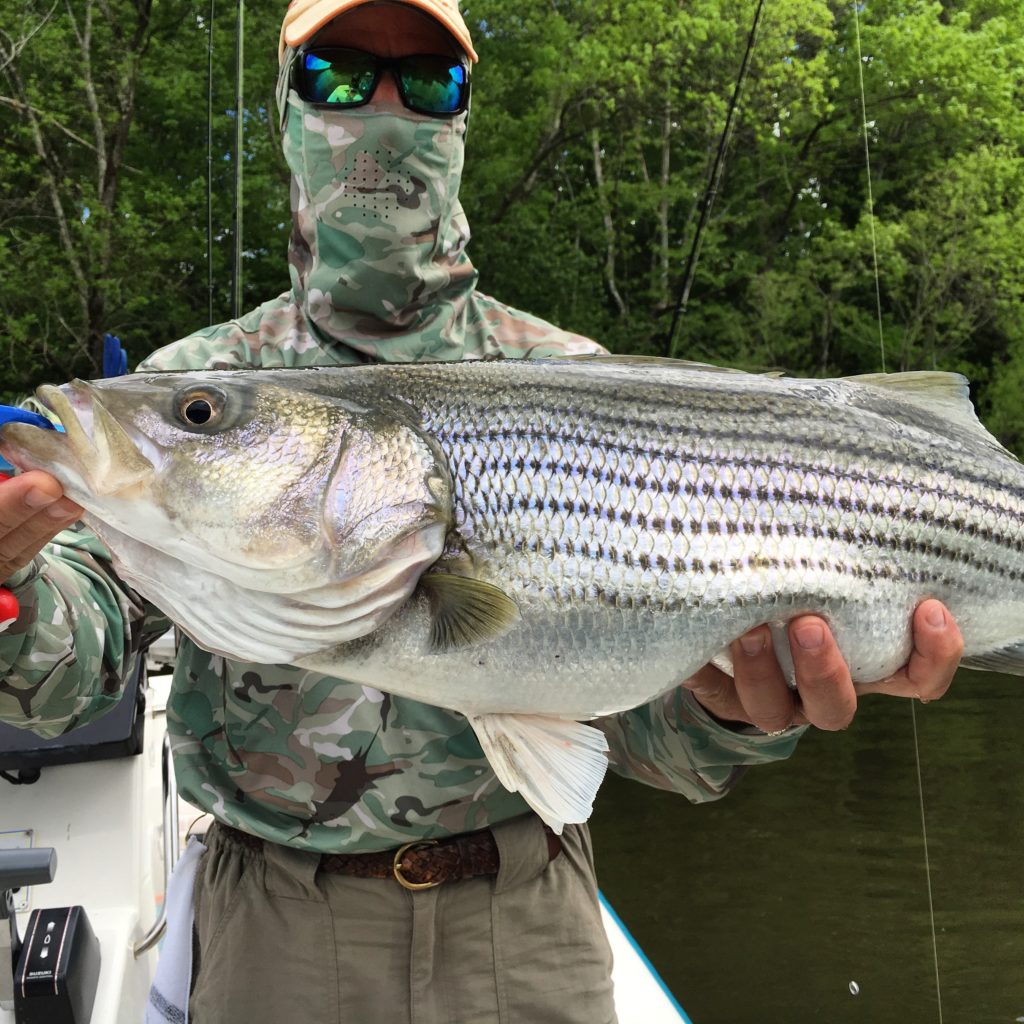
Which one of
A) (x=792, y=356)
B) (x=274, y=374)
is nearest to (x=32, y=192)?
(x=792, y=356)

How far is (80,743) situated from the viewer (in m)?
3.53

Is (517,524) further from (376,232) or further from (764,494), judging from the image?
(376,232)

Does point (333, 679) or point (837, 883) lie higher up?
point (333, 679)

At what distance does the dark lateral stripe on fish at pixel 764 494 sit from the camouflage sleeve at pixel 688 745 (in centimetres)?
55

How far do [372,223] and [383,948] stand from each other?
1.77 meters

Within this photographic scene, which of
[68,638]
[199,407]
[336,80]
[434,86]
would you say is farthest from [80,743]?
[434,86]

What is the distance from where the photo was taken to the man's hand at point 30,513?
162 centimetres

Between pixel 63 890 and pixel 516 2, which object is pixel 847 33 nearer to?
pixel 516 2

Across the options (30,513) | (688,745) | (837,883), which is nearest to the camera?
(30,513)

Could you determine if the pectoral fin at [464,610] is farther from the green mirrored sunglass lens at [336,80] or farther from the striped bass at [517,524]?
the green mirrored sunglass lens at [336,80]

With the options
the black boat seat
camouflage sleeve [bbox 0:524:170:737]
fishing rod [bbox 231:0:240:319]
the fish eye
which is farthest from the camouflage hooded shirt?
fishing rod [bbox 231:0:240:319]

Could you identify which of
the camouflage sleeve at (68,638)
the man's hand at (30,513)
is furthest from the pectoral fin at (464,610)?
the camouflage sleeve at (68,638)

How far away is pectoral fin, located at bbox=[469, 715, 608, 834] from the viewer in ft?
6.13

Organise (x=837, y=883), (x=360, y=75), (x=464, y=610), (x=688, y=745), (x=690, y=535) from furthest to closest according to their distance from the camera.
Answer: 1. (x=837, y=883)
2. (x=360, y=75)
3. (x=688, y=745)
4. (x=690, y=535)
5. (x=464, y=610)
